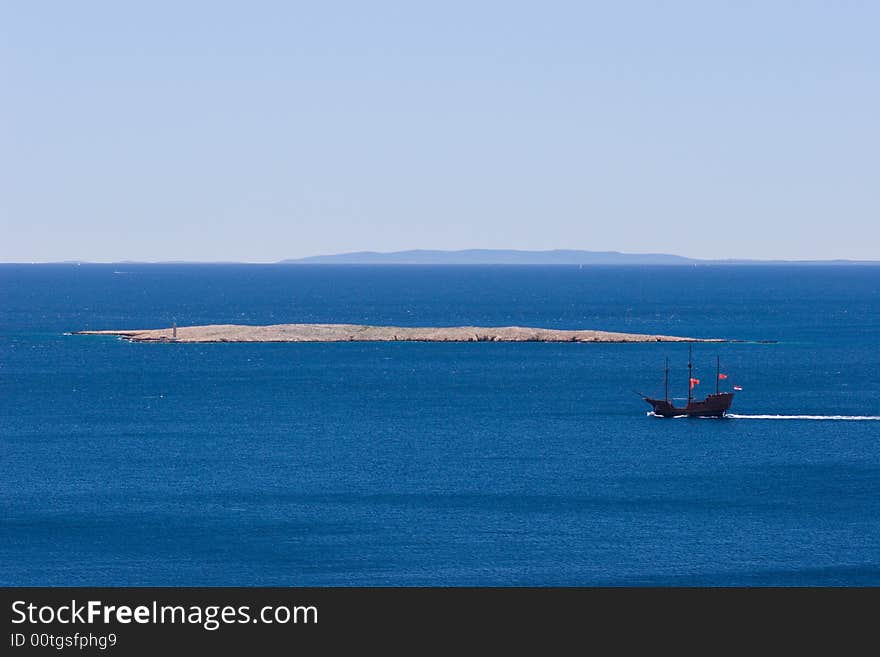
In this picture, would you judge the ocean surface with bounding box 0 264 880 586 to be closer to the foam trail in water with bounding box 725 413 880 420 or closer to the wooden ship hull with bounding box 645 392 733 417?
the foam trail in water with bounding box 725 413 880 420

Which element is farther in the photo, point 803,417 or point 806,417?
point 803,417

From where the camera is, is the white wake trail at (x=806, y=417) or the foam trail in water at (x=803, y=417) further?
the foam trail in water at (x=803, y=417)

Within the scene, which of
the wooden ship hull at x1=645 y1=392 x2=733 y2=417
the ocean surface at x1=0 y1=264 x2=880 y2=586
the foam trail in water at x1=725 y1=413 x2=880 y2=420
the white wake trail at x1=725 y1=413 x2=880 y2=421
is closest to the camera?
the ocean surface at x1=0 y1=264 x2=880 y2=586

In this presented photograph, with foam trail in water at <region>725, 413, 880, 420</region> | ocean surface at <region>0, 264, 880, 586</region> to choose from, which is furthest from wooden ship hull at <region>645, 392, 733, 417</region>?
ocean surface at <region>0, 264, 880, 586</region>

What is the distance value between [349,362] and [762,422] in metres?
69.5

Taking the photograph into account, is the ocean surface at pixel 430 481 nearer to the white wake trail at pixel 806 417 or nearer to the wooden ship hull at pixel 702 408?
the white wake trail at pixel 806 417

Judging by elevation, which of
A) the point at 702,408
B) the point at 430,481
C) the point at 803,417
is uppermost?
the point at 702,408

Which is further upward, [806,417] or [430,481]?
[806,417]

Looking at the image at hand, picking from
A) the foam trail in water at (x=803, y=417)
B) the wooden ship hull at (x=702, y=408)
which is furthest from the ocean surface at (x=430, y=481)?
the wooden ship hull at (x=702, y=408)

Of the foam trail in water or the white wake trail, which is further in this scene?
the foam trail in water

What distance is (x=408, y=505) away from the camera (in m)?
84.6

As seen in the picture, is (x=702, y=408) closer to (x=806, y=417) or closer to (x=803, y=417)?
(x=803, y=417)

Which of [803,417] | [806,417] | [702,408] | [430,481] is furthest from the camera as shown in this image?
[702,408]

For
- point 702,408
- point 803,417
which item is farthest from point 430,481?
point 803,417
